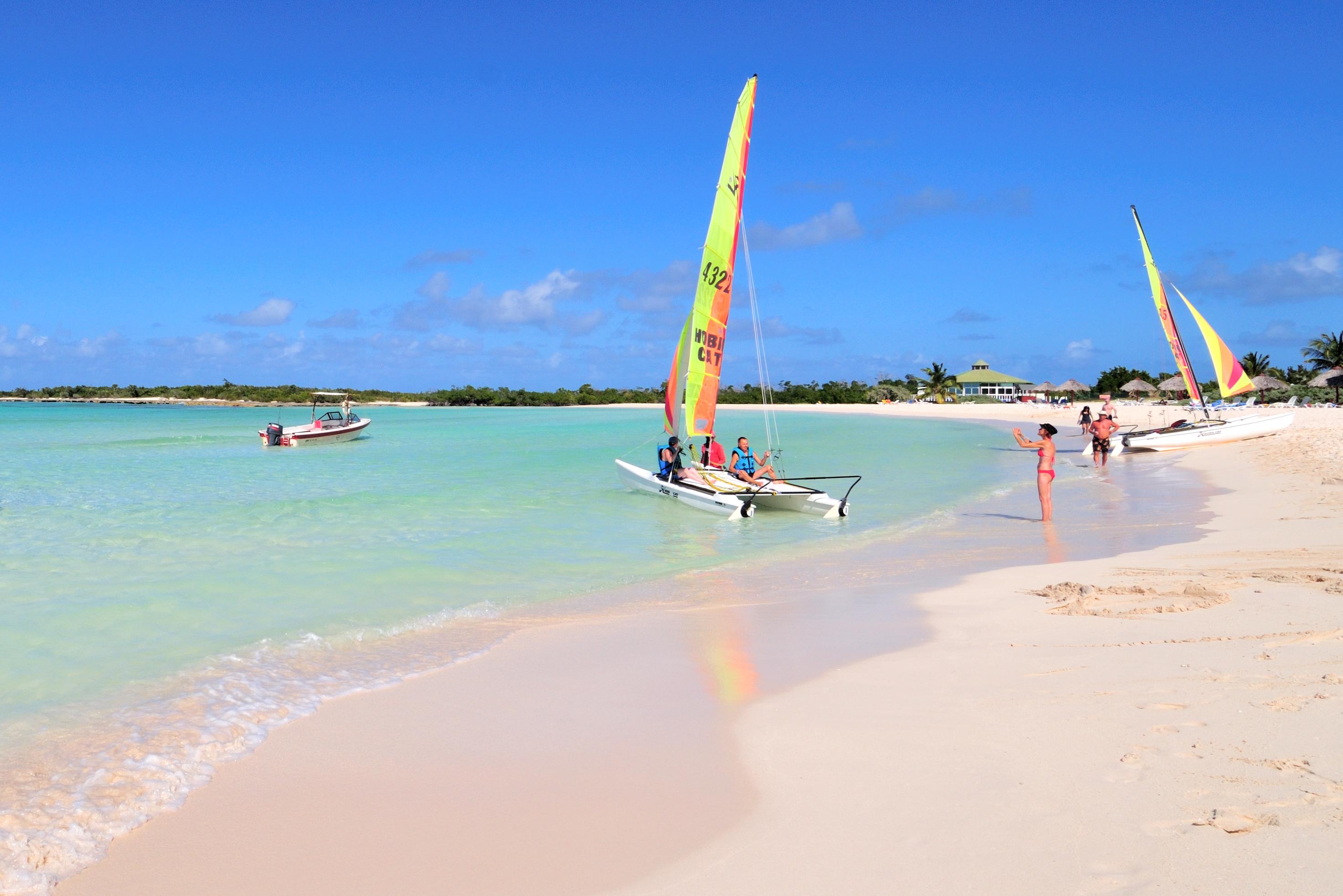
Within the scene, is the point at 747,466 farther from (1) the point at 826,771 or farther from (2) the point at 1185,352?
(2) the point at 1185,352

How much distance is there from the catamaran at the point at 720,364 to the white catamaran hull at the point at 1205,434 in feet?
48.4

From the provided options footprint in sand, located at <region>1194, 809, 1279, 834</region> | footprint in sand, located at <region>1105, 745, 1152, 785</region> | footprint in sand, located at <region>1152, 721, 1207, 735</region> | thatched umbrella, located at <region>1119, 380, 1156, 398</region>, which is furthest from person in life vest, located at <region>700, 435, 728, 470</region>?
thatched umbrella, located at <region>1119, 380, 1156, 398</region>

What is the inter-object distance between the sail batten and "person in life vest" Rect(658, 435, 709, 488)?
115 centimetres

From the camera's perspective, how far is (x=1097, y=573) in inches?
349

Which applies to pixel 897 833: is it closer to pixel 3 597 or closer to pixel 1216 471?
pixel 3 597

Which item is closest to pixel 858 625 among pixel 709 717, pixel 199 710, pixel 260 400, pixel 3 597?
pixel 709 717

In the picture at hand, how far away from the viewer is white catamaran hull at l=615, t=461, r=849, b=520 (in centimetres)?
1492

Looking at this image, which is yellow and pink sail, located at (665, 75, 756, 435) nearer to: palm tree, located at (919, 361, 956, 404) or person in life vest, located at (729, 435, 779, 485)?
person in life vest, located at (729, 435, 779, 485)

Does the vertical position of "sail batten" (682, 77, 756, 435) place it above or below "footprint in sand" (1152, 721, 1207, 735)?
above

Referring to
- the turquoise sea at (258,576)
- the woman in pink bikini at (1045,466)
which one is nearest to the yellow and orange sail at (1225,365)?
the turquoise sea at (258,576)

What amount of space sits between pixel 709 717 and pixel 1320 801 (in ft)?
9.54

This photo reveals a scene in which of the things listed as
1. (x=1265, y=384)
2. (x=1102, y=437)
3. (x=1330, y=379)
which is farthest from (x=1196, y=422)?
(x=1265, y=384)

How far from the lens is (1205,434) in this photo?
26078 millimetres

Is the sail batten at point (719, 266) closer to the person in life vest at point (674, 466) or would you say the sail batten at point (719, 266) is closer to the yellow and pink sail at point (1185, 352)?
the person in life vest at point (674, 466)
